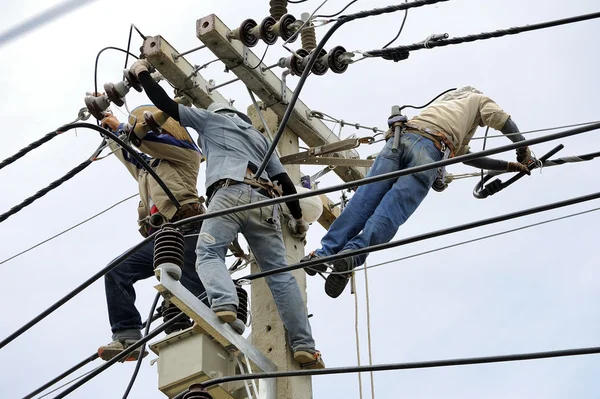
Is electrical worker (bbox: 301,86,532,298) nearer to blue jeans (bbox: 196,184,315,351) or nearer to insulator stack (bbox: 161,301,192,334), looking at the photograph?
blue jeans (bbox: 196,184,315,351)

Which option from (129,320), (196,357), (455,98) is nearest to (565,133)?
(196,357)

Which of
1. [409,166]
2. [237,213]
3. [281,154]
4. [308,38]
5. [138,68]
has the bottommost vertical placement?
[237,213]

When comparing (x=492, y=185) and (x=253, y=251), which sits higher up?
(x=492, y=185)

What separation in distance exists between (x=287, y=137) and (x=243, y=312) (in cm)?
200

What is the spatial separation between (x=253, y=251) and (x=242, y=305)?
0.56 m

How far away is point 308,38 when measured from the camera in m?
8.95

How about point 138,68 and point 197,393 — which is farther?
point 138,68

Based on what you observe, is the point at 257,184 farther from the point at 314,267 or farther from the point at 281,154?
the point at 281,154

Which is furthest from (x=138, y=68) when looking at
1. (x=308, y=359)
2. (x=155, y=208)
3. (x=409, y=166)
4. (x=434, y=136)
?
(x=308, y=359)

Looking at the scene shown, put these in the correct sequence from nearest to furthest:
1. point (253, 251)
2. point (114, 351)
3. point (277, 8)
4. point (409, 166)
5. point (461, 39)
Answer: point (461, 39), point (253, 251), point (409, 166), point (114, 351), point (277, 8)

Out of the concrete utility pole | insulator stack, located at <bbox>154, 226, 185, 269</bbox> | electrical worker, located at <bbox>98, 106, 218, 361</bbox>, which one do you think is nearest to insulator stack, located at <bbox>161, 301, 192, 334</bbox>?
the concrete utility pole

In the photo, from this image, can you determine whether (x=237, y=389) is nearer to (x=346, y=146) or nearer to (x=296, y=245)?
(x=296, y=245)

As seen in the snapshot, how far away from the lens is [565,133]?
5.65 meters

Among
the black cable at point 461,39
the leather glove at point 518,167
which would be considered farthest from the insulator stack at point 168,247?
the leather glove at point 518,167
